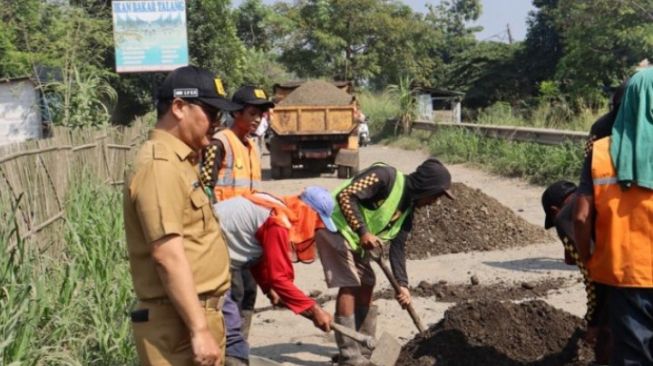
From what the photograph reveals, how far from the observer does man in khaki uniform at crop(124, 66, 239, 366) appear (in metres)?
2.91

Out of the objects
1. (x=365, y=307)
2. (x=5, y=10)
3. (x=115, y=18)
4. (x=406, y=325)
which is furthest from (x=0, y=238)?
(x=115, y=18)

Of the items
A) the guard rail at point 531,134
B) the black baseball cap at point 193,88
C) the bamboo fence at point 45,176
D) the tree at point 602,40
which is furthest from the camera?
the tree at point 602,40

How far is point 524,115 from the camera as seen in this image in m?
25.8


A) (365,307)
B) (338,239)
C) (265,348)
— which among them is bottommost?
(265,348)

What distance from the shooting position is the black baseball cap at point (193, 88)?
315cm

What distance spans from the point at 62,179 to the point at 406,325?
3.07 meters

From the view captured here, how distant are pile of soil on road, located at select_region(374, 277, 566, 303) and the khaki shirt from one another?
4.83 metres

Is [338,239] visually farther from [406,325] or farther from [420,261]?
[420,261]

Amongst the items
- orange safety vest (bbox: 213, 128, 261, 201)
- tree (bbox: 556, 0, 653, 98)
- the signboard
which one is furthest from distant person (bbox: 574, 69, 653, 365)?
tree (bbox: 556, 0, 653, 98)

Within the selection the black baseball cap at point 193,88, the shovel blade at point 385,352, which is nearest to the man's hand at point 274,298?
the shovel blade at point 385,352

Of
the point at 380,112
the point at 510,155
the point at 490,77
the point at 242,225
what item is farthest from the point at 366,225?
the point at 490,77

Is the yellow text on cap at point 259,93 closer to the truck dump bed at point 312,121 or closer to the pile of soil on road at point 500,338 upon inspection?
the pile of soil on road at point 500,338

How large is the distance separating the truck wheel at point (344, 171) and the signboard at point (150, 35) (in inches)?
169

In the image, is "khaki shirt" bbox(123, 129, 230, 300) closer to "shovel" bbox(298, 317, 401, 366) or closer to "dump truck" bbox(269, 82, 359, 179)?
"shovel" bbox(298, 317, 401, 366)
